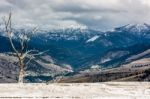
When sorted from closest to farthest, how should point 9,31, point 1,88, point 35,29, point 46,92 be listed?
point 46,92 < point 1,88 < point 9,31 < point 35,29

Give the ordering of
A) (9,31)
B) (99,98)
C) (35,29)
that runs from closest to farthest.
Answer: (99,98)
(9,31)
(35,29)

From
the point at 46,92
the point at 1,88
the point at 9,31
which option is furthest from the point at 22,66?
the point at 46,92

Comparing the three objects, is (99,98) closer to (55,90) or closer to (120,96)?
(120,96)

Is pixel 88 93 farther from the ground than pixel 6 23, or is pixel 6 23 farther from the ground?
pixel 6 23

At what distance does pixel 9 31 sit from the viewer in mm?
34531

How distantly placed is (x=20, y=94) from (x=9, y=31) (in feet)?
45.1

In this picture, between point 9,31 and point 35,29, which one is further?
point 35,29

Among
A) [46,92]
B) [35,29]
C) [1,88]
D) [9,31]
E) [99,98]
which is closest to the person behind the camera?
[99,98]

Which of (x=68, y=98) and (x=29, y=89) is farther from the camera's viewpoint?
(x=29, y=89)

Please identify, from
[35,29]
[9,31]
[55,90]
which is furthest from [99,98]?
[35,29]

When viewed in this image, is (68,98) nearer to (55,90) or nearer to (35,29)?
(55,90)

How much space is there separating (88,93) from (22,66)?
48.3 ft

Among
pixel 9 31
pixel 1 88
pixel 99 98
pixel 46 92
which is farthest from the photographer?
pixel 9 31

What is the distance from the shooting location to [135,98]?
2058cm
